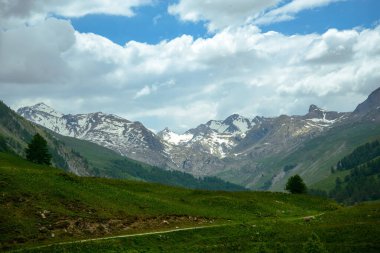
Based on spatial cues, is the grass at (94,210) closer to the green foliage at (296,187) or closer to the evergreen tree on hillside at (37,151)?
the green foliage at (296,187)

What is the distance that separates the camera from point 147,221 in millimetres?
58125

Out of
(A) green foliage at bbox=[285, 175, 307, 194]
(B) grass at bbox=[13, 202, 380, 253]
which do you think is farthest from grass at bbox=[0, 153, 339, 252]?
(A) green foliage at bbox=[285, 175, 307, 194]

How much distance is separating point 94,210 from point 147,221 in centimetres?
682

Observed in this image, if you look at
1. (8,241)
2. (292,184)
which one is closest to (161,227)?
(8,241)

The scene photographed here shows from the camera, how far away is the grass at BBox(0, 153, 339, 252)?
49.8 m

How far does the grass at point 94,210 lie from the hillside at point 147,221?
0.30ft

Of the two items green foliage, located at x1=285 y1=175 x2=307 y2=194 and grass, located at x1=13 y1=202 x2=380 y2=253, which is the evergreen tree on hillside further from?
grass, located at x1=13 y1=202 x2=380 y2=253

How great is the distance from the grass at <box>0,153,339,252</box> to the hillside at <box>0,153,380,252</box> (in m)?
0.09

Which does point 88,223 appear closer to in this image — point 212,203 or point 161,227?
point 161,227

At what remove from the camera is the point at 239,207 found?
7488cm

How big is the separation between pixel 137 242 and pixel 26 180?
22778 mm

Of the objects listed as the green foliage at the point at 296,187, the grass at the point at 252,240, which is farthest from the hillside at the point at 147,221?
the green foliage at the point at 296,187

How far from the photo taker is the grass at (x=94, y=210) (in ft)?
163

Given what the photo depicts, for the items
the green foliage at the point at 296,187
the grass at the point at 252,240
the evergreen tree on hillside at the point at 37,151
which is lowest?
the grass at the point at 252,240
